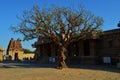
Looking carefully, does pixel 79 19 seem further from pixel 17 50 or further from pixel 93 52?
pixel 17 50

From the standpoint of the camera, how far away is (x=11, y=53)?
8231 cm

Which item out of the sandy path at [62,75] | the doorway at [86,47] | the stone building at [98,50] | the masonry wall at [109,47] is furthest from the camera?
the doorway at [86,47]

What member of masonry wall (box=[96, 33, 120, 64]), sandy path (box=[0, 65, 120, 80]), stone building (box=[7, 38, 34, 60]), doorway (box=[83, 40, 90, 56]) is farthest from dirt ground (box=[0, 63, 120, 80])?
stone building (box=[7, 38, 34, 60])

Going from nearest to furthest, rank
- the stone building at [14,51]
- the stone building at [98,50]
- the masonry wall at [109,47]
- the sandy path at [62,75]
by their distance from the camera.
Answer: the sandy path at [62,75], the masonry wall at [109,47], the stone building at [98,50], the stone building at [14,51]

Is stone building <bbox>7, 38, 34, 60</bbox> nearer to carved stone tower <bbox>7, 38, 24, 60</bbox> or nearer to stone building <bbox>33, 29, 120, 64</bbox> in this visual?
carved stone tower <bbox>7, 38, 24, 60</bbox>

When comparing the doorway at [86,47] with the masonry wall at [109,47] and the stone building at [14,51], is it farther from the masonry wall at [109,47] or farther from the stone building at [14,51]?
the stone building at [14,51]

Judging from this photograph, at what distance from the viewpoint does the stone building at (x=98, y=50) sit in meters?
40.3

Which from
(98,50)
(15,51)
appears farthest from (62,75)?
(15,51)

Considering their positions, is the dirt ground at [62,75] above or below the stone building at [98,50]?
below

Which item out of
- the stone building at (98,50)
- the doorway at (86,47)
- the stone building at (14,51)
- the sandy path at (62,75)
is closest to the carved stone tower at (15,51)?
the stone building at (14,51)

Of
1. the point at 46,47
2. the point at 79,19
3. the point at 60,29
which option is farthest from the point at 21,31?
the point at 46,47

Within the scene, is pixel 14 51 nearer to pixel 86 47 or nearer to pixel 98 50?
pixel 86 47

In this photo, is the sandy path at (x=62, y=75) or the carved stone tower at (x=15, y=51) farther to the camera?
the carved stone tower at (x=15, y=51)

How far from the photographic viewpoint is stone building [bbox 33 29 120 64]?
40.3 meters
